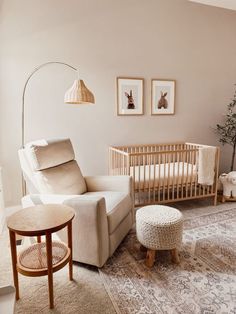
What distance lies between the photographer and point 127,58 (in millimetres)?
3260

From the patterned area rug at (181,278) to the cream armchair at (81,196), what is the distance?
0.58 feet

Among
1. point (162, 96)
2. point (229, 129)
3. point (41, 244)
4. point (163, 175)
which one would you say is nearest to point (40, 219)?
point (41, 244)

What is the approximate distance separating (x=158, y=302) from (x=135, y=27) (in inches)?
126

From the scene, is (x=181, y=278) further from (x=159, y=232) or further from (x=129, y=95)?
(x=129, y=95)

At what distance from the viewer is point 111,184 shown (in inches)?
99.3

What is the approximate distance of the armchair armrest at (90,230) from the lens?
178 centimetres

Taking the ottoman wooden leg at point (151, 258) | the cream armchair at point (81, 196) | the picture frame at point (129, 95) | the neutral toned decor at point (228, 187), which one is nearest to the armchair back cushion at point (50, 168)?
the cream armchair at point (81, 196)

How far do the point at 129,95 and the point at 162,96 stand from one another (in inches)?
21.4

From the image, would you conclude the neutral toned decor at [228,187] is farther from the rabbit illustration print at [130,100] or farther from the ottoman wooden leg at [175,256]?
the ottoman wooden leg at [175,256]

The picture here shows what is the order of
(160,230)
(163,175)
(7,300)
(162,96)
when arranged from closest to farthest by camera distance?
1. (7,300)
2. (160,230)
3. (163,175)
4. (162,96)

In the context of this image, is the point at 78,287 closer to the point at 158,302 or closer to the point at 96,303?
the point at 96,303

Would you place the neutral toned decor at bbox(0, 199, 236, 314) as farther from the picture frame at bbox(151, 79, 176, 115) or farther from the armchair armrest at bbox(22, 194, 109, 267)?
the picture frame at bbox(151, 79, 176, 115)

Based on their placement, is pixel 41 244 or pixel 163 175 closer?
pixel 41 244

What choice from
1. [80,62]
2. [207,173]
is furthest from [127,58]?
[207,173]
